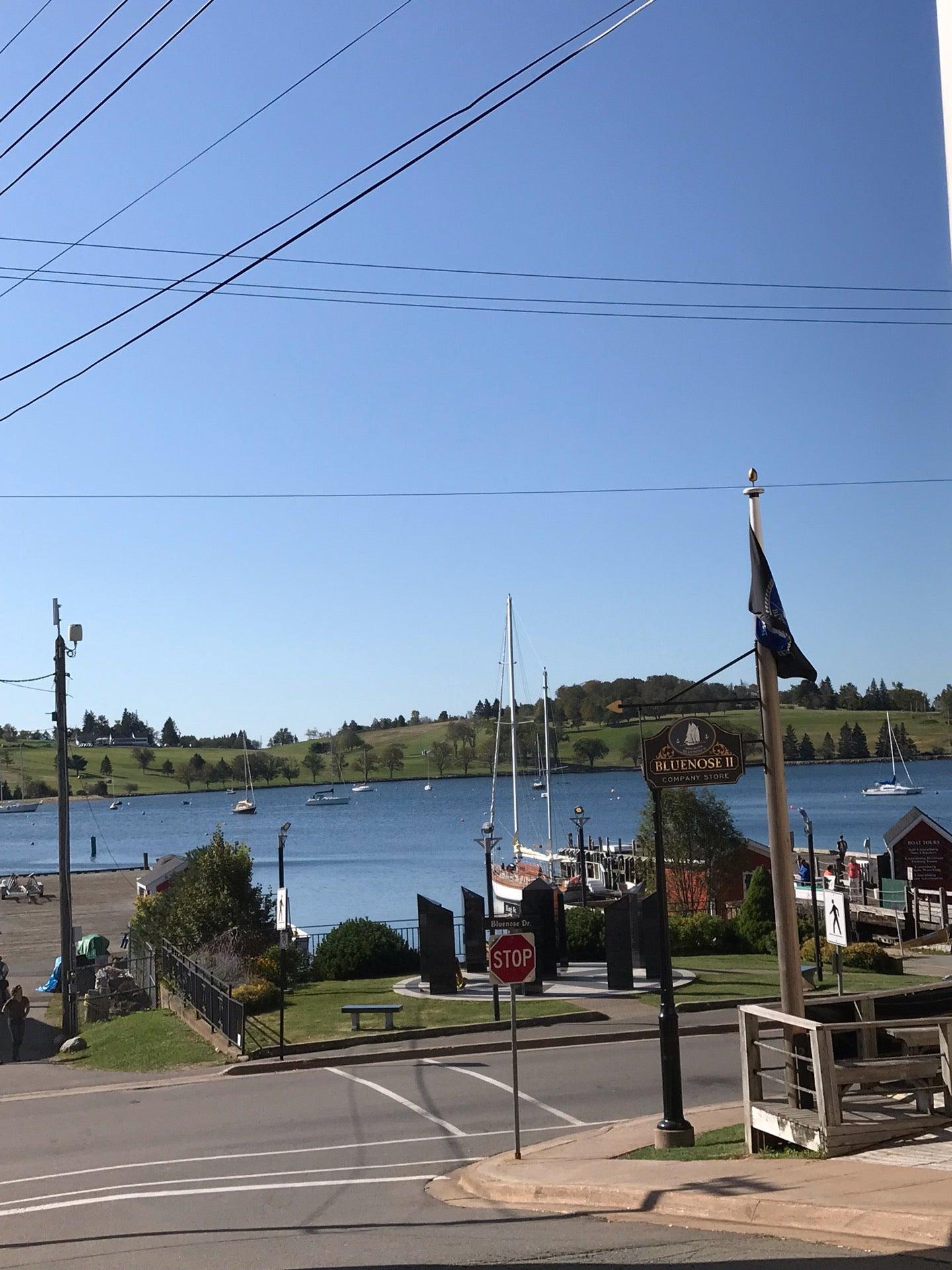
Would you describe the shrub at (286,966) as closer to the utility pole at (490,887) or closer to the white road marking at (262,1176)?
the utility pole at (490,887)

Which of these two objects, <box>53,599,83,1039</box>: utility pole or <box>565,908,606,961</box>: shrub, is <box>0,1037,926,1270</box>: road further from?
<box>565,908,606,961</box>: shrub

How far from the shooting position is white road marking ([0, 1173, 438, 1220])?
530 inches

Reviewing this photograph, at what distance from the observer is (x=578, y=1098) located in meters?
18.5

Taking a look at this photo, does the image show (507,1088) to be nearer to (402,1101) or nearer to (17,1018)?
(402,1101)

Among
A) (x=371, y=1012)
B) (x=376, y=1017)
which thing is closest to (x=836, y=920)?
(x=371, y=1012)

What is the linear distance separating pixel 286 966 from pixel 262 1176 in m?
16.8

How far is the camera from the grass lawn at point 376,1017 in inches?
982

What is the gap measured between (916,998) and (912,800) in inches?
7083

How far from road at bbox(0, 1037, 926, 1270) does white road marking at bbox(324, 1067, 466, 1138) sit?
48 mm

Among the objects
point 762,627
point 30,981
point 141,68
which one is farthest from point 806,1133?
point 30,981

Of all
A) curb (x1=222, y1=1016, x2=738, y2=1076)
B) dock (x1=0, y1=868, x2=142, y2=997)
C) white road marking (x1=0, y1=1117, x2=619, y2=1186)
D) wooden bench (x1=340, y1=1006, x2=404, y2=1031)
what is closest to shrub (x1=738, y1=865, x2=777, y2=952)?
curb (x1=222, y1=1016, x2=738, y2=1076)

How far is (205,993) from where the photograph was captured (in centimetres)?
2677

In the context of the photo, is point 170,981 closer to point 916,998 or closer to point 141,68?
point 916,998

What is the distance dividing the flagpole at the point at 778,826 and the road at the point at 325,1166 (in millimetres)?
3359
